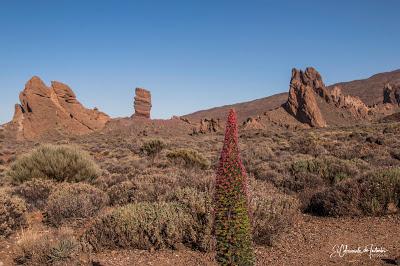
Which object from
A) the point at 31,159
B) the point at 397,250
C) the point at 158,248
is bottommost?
the point at 397,250

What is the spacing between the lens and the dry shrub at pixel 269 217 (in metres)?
6.24

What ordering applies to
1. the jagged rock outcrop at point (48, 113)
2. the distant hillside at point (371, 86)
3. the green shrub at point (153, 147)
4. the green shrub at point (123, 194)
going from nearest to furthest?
the green shrub at point (123, 194) < the green shrub at point (153, 147) < the jagged rock outcrop at point (48, 113) < the distant hillside at point (371, 86)

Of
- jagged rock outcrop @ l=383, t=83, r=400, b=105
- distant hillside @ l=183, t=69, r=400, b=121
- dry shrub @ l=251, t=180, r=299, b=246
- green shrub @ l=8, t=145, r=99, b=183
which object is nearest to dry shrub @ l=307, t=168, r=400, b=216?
dry shrub @ l=251, t=180, r=299, b=246

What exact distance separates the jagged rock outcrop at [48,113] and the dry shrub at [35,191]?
51195 millimetres

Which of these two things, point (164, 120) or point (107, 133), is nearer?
point (107, 133)

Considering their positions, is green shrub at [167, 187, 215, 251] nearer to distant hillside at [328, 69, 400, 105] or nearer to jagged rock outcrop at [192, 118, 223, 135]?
jagged rock outcrop at [192, 118, 223, 135]

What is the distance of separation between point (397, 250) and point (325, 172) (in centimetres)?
541

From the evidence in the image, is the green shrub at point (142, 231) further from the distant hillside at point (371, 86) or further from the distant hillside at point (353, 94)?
the distant hillside at point (371, 86)

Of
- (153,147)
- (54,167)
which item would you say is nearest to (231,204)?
(54,167)

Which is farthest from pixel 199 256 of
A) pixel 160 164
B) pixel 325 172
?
pixel 160 164

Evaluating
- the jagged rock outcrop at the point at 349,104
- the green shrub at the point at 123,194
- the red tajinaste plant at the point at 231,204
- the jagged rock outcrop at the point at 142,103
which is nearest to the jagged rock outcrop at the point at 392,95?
the jagged rock outcrop at the point at 349,104

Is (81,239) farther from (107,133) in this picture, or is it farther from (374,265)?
(107,133)

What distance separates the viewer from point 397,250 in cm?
571

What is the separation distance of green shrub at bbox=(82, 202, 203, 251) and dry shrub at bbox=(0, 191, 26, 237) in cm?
149
